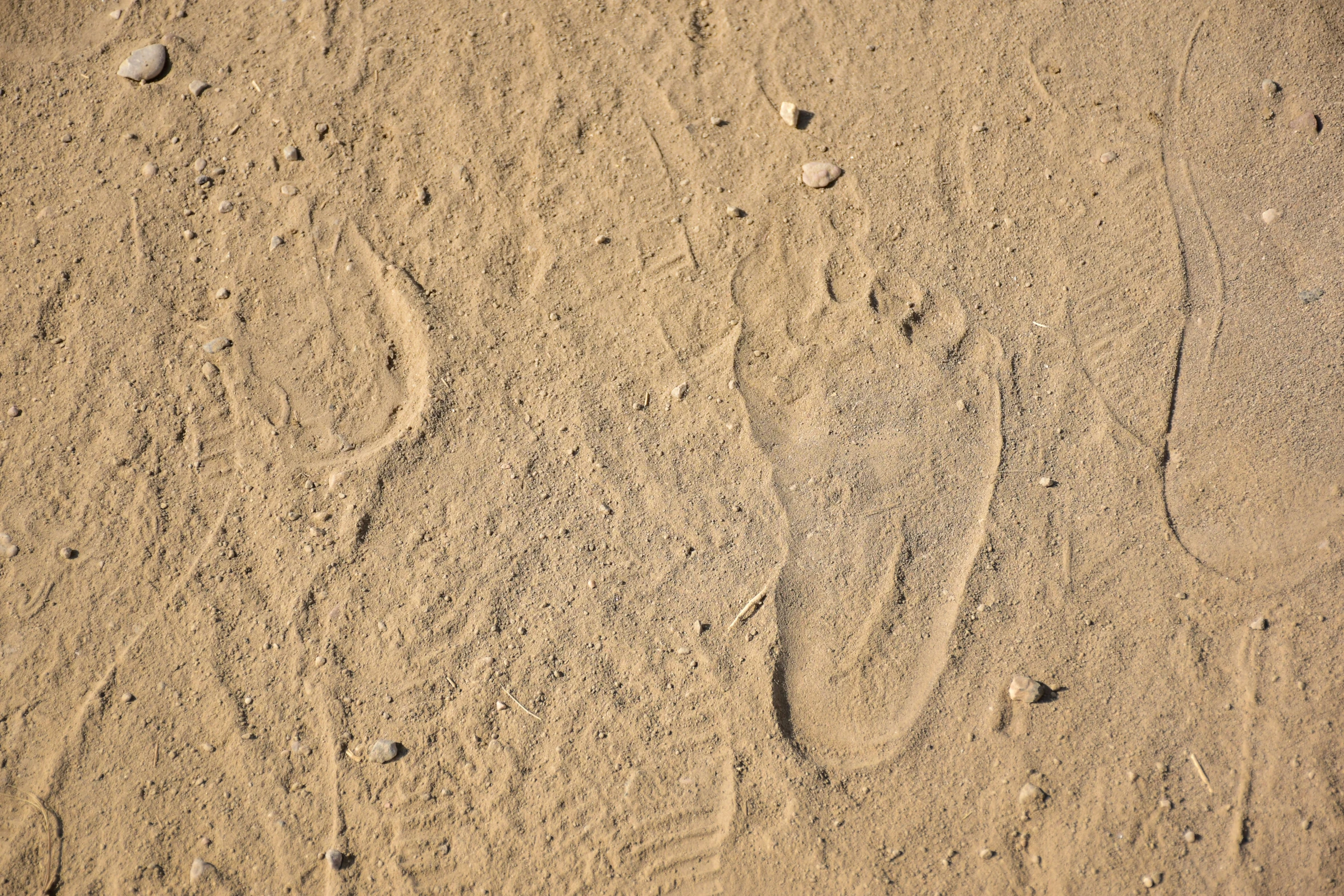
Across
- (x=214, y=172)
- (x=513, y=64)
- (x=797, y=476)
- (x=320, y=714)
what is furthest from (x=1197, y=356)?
(x=214, y=172)

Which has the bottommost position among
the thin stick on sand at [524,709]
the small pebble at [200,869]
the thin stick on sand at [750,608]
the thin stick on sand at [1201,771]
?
the small pebble at [200,869]

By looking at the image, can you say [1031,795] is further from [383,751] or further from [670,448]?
[383,751]

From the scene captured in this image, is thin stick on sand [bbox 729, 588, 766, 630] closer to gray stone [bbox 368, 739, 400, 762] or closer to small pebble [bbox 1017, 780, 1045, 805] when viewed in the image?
small pebble [bbox 1017, 780, 1045, 805]

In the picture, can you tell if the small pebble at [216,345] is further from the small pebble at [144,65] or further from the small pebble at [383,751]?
the small pebble at [383,751]

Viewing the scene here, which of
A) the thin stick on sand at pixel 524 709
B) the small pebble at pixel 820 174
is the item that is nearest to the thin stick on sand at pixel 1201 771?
the thin stick on sand at pixel 524 709

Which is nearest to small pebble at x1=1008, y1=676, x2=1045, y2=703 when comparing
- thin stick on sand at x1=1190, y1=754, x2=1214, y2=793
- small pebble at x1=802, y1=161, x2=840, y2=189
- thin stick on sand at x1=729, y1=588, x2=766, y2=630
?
thin stick on sand at x1=1190, y1=754, x2=1214, y2=793

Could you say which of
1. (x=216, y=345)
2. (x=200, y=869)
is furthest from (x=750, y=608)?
(x=216, y=345)
